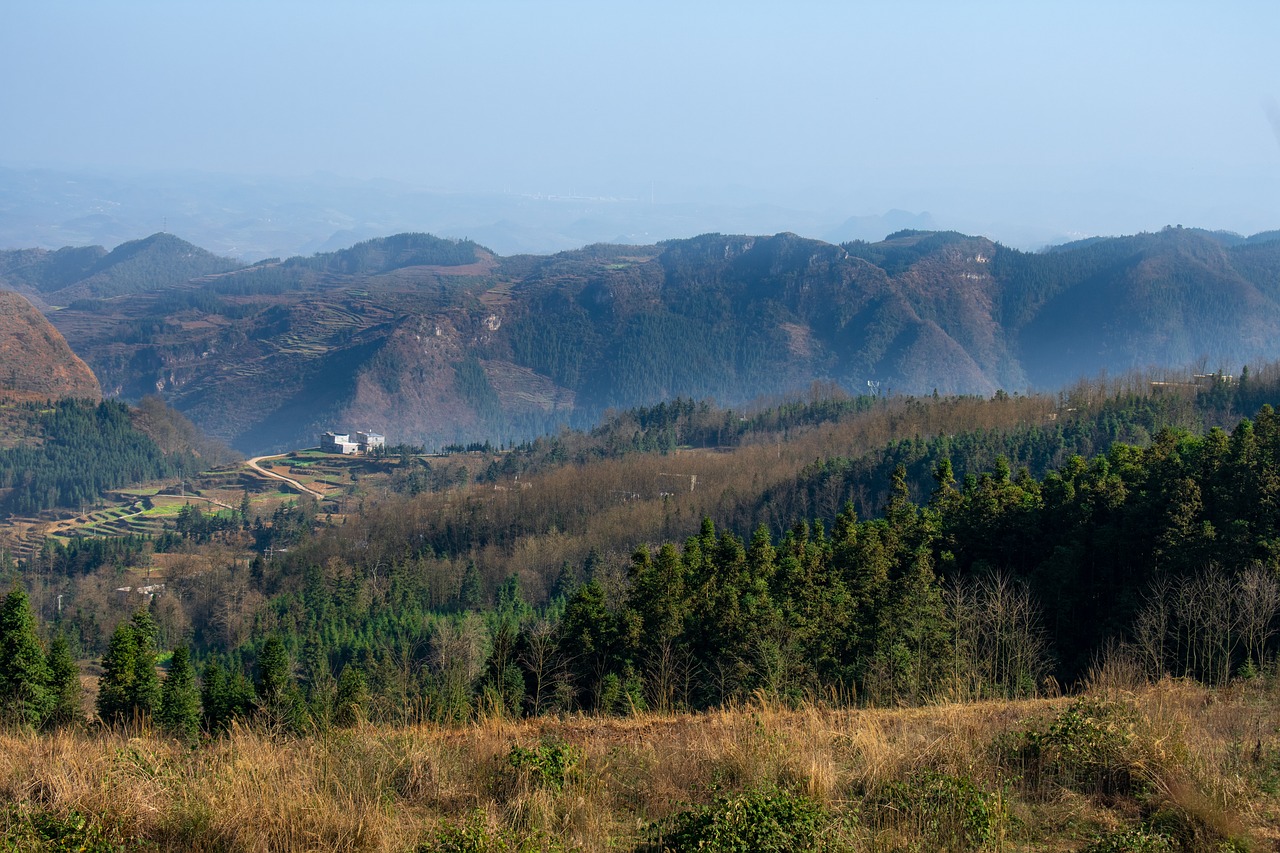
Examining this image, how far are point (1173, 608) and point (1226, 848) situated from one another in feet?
59.7

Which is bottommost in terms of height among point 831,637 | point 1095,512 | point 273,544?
point 273,544

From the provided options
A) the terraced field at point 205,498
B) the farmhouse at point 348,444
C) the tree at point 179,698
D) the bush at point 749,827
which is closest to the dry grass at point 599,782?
the bush at point 749,827

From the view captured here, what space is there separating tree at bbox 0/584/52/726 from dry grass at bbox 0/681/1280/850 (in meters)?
11.5

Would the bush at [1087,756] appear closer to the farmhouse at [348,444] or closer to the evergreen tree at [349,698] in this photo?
the evergreen tree at [349,698]

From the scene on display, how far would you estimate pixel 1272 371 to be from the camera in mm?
95000

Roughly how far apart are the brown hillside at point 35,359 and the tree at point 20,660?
16653cm

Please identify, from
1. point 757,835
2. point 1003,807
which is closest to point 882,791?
point 1003,807

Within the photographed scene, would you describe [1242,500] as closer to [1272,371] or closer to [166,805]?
[166,805]

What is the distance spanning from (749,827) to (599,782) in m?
Answer: 2.30

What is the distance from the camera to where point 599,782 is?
33.9 feet

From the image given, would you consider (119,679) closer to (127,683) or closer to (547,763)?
(127,683)

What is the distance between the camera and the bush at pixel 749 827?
836cm

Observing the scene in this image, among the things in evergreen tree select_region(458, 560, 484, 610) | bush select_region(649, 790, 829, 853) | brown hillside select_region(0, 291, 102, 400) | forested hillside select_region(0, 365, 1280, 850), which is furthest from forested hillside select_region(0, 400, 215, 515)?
bush select_region(649, 790, 829, 853)

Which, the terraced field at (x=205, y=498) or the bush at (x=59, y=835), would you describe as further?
the terraced field at (x=205, y=498)
